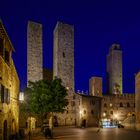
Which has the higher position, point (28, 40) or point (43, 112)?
point (28, 40)

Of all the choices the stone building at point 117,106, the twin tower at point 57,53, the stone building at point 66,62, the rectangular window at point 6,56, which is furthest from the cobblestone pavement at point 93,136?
the stone building at point 117,106

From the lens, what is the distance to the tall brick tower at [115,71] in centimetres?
7312

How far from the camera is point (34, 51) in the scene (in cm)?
5928

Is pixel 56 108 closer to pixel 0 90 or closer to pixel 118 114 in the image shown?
pixel 0 90

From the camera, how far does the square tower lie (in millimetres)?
60531

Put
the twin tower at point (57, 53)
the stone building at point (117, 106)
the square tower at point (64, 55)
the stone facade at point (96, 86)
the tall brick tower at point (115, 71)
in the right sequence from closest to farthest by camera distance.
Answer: the twin tower at point (57, 53), the square tower at point (64, 55), the stone building at point (117, 106), the stone facade at point (96, 86), the tall brick tower at point (115, 71)

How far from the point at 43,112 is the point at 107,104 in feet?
119

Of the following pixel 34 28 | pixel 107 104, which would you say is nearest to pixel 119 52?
pixel 107 104

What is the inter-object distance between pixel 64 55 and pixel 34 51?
634 cm

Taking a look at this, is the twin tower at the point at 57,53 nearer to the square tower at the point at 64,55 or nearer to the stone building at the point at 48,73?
the square tower at the point at 64,55

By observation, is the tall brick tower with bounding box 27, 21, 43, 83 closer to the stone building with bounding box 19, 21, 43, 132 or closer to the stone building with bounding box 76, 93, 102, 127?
the stone building with bounding box 19, 21, 43, 132

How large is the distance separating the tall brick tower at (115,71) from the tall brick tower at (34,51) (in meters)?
22.0

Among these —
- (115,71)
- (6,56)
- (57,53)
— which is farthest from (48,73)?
(6,56)

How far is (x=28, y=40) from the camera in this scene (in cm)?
5906
